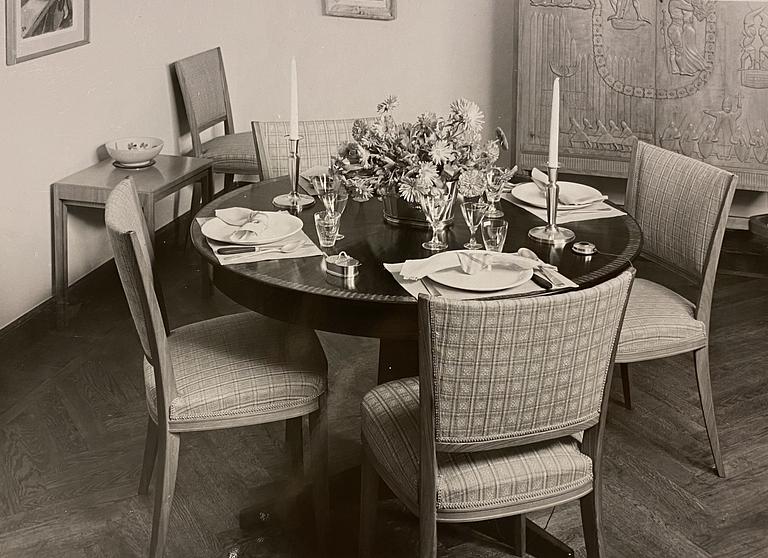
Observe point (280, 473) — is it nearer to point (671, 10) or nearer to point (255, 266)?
point (255, 266)

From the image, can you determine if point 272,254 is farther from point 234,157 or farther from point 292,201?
point 234,157

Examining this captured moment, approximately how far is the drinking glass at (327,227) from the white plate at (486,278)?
1.24 feet

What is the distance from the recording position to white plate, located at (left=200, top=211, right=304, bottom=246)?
267 centimetres

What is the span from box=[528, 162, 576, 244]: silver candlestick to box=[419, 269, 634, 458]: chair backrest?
2.06 feet

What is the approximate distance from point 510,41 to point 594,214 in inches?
113

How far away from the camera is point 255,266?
100 inches

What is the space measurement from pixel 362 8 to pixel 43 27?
2233mm

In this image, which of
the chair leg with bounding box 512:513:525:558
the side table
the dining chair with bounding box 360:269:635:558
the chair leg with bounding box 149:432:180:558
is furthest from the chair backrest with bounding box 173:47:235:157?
the dining chair with bounding box 360:269:635:558

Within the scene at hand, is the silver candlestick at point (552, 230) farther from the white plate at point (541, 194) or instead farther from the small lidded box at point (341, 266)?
the small lidded box at point (341, 266)

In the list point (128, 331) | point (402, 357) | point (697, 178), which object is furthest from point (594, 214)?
point (128, 331)

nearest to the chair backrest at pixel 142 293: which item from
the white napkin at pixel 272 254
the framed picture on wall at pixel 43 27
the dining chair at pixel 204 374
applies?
the dining chair at pixel 204 374

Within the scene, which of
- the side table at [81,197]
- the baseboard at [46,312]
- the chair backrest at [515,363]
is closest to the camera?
the chair backrest at [515,363]

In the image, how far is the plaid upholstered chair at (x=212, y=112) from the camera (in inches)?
191

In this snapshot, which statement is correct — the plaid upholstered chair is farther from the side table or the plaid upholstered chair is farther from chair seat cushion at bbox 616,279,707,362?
chair seat cushion at bbox 616,279,707,362
